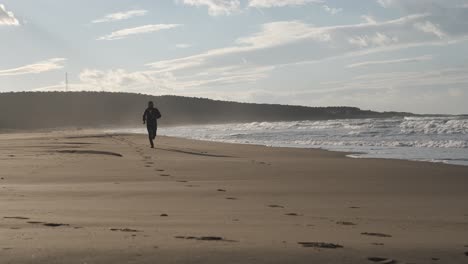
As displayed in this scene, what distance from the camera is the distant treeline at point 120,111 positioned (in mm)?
69062

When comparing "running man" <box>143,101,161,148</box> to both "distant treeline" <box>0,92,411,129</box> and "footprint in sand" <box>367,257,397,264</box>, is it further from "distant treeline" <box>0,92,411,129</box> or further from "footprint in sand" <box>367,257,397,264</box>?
"distant treeline" <box>0,92,411,129</box>

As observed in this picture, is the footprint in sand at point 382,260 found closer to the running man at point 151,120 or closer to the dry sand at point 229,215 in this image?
the dry sand at point 229,215

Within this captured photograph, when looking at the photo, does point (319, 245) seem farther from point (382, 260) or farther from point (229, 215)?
point (229, 215)

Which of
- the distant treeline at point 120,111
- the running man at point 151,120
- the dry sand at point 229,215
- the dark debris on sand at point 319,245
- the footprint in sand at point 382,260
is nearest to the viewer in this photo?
the footprint in sand at point 382,260

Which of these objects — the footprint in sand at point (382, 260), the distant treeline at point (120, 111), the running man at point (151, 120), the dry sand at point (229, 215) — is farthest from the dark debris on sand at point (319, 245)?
the distant treeline at point (120, 111)

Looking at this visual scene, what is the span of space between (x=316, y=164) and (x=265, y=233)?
25.9ft

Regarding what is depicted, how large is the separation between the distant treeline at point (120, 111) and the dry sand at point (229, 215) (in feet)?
181

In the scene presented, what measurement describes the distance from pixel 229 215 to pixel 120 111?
7596 centimetres

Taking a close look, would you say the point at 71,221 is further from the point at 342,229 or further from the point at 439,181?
the point at 439,181

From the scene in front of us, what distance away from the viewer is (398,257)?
12.1 feet

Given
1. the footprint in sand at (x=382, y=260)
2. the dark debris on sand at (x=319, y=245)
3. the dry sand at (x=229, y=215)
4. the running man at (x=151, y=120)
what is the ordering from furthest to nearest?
the running man at (x=151, y=120)
the dark debris on sand at (x=319, y=245)
the dry sand at (x=229, y=215)
the footprint in sand at (x=382, y=260)

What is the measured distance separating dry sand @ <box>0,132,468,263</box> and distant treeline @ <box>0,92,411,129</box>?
181 ft

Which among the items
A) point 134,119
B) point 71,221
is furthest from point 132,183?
point 134,119

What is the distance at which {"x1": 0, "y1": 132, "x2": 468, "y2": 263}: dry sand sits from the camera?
367 centimetres
